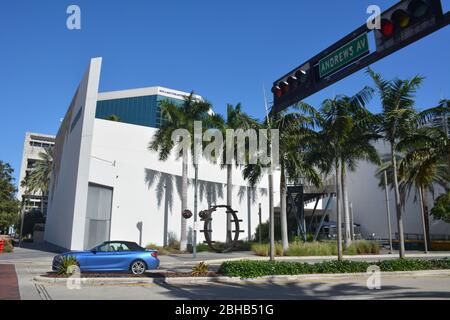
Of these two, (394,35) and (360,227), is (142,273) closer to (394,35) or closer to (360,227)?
(394,35)

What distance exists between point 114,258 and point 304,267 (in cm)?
703

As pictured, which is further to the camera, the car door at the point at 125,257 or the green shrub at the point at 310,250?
the green shrub at the point at 310,250

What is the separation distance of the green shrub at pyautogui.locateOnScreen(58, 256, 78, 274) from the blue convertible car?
0.27m

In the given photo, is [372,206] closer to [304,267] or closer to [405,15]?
[304,267]

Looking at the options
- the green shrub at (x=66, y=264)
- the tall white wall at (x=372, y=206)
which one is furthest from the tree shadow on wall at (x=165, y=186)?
the tall white wall at (x=372, y=206)

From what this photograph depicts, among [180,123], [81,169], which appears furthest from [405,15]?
[180,123]

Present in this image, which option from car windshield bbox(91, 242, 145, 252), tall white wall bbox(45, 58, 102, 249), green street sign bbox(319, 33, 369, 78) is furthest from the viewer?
tall white wall bbox(45, 58, 102, 249)

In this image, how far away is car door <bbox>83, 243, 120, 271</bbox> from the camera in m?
15.0

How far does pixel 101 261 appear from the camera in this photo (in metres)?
15.2

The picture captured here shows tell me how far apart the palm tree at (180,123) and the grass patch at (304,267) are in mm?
17291

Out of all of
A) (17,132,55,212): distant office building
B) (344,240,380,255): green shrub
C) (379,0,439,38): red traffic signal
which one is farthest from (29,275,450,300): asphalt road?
(17,132,55,212): distant office building

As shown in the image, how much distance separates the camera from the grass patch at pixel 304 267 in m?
14.5

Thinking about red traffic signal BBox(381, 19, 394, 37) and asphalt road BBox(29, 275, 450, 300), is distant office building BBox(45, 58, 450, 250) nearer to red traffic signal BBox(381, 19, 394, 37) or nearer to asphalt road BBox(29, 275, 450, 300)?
asphalt road BBox(29, 275, 450, 300)

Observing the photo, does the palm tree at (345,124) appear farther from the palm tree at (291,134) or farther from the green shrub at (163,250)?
the green shrub at (163,250)
